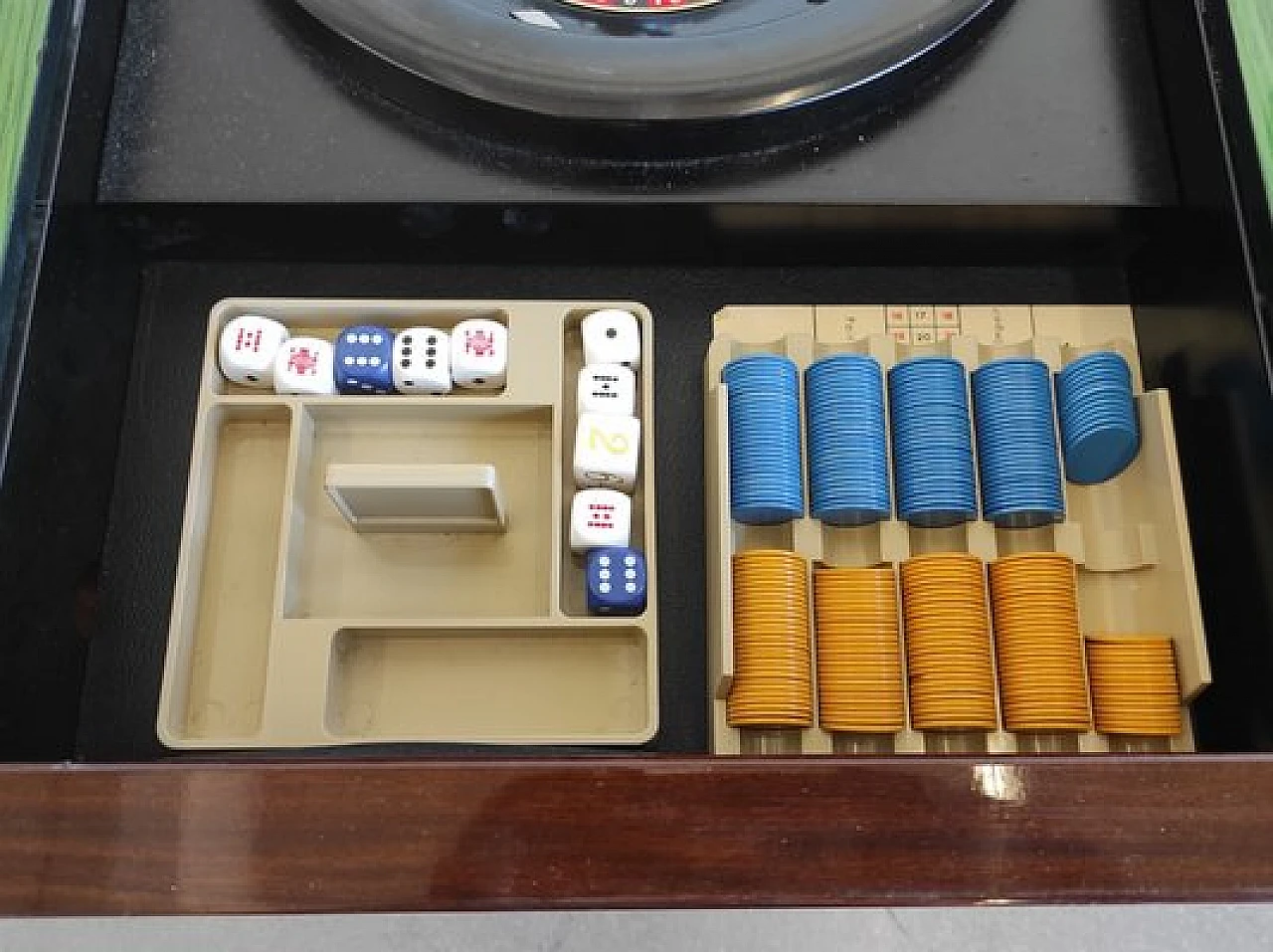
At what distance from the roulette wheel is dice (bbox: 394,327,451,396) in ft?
0.91

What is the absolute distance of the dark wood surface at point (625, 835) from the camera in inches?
40.9

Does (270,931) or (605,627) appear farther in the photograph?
(605,627)

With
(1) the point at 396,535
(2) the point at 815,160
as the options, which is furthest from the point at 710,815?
(2) the point at 815,160

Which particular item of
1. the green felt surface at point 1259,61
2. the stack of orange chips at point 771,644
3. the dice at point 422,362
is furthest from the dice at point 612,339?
the green felt surface at point 1259,61

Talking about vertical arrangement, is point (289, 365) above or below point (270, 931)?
above

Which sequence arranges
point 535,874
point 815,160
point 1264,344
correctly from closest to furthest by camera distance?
point 535,874 < point 1264,344 < point 815,160

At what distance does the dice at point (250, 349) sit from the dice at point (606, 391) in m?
0.35

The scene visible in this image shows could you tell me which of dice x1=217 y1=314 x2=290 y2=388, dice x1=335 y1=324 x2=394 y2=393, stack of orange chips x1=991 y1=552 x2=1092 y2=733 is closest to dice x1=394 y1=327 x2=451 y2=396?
dice x1=335 y1=324 x2=394 y2=393

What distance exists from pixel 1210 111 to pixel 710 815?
3.06 feet

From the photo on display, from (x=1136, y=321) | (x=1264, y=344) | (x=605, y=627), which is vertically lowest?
(x=605, y=627)

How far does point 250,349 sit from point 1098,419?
95cm

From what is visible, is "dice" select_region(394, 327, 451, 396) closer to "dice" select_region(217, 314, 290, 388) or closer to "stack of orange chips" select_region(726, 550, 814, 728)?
"dice" select_region(217, 314, 290, 388)

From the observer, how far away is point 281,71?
153 centimetres

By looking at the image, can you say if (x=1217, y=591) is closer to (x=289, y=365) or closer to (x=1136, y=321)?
(x=1136, y=321)
